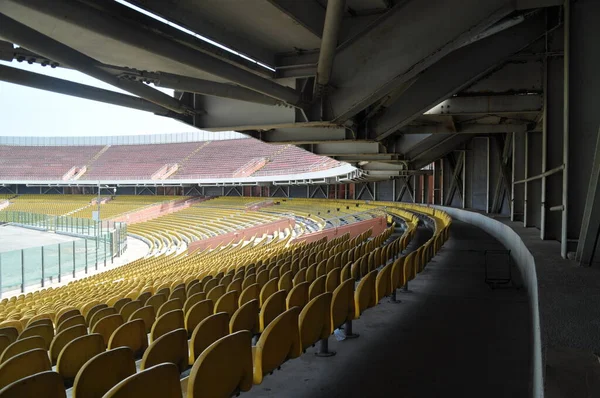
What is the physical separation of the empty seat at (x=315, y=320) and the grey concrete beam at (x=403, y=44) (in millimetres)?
3252

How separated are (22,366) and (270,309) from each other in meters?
1.83

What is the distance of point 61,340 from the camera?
3.51 m

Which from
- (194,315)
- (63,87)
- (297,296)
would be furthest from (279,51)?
(194,315)

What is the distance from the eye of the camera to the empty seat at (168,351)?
2.45 m

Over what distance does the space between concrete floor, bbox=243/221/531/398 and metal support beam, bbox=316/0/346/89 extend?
290cm

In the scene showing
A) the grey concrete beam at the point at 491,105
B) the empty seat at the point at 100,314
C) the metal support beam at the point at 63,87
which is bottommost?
the empty seat at the point at 100,314

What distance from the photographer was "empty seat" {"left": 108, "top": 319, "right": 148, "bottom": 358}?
131 inches

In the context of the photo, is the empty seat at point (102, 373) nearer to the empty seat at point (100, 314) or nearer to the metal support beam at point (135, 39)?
the empty seat at point (100, 314)

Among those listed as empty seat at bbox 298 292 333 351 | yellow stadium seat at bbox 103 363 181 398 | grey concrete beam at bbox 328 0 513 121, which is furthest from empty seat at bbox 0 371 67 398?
grey concrete beam at bbox 328 0 513 121

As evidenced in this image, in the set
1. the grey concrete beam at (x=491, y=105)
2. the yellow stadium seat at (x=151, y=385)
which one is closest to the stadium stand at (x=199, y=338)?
the yellow stadium seat at (x=151, y=385)

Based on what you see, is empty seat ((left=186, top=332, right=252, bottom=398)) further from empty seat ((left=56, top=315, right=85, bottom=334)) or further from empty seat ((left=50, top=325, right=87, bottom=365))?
empty seat ((left=56, top=315, right=85, bottom=334))

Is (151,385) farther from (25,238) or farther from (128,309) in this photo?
(25,238)

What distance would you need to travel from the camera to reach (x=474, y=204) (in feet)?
64.7

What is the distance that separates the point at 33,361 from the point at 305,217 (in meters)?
24.8
